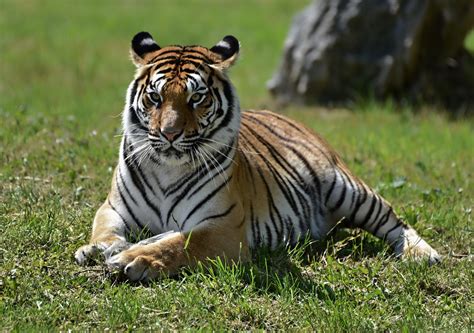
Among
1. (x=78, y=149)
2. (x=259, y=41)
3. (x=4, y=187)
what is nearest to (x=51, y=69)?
(x=259, y=41)

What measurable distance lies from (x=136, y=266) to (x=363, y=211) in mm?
2270

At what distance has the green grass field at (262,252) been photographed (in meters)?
5.33

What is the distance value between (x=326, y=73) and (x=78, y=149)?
574cm

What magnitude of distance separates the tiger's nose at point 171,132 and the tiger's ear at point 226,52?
2.15 feet

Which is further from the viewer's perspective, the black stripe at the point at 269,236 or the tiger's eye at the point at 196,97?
the black stripe at the point at 269,236

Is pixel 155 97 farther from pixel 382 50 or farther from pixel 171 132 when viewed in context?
pixel 382 50

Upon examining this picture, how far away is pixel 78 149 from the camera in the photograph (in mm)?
8492

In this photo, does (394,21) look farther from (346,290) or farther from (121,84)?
(346,290)

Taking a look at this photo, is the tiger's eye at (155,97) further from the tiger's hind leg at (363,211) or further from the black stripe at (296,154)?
the tiger's hind leg at (363,211)

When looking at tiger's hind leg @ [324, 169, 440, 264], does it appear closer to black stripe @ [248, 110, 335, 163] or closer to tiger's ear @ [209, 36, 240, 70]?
black stripe @ [248, 110, 335, 163]

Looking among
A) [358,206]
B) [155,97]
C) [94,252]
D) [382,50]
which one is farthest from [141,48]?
[382,50]

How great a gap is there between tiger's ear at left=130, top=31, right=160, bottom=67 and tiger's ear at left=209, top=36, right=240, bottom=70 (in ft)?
1.35

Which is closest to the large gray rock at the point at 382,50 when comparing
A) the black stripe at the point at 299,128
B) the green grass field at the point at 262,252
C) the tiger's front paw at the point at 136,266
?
the green grass field at the point at 262,252

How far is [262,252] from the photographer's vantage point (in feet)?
21.2
